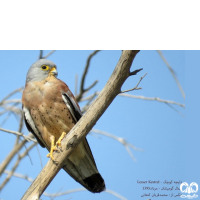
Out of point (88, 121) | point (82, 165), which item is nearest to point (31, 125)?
point (82, 165)

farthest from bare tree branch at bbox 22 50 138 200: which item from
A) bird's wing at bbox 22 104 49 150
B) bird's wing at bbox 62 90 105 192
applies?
bird's wing at bbox 22 104 49 150

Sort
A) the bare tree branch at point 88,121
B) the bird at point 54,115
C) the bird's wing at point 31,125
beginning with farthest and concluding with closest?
the bird's wing at point 31,125 < the bird at point 54,115 < the bare tree branch at point 88,121

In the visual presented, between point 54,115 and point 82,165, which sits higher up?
point 54,115

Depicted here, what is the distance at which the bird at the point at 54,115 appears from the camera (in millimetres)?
3328

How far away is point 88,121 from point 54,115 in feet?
2.28

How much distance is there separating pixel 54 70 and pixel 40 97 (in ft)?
1.31

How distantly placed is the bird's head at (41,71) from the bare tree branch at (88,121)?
95 centimetres

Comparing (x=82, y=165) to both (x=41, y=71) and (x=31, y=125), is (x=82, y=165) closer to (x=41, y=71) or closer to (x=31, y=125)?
(x=31, y=125)

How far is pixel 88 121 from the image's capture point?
274cm

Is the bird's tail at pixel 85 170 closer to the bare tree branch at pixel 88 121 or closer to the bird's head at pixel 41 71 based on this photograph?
the bare tree branch at pixel 88 121

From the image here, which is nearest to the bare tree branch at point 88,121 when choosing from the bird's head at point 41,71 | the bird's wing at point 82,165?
the bird's wing at point 82,165

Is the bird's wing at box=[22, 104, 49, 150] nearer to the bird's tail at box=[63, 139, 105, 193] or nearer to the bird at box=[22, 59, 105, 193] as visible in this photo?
the bird at box=[22, 59, 105, 193]
